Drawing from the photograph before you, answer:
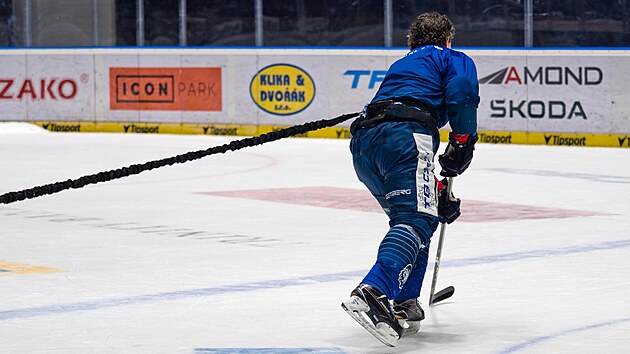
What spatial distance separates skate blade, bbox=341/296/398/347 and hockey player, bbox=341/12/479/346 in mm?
131

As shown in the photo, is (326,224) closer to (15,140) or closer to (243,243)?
(243,243)

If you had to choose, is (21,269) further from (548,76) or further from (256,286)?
(548,76)

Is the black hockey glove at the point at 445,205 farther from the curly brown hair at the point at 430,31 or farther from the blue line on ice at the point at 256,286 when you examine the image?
the blue line on ice at the point at 256,286

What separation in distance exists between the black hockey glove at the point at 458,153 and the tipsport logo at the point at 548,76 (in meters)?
11.1

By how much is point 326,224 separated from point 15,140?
983 centimetres

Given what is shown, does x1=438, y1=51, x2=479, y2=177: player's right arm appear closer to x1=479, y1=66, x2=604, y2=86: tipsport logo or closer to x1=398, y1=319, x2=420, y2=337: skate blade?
x1=398, y1=319, x2=420, y2=337: skate blade

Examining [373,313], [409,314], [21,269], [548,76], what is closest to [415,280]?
[409,314]

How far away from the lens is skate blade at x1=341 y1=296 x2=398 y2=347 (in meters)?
5.15

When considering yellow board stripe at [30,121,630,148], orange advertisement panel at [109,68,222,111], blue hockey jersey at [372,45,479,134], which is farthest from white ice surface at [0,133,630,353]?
orange advertisement panel at [109,68,222,111]

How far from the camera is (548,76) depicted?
1686cm

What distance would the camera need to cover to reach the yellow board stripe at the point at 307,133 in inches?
653

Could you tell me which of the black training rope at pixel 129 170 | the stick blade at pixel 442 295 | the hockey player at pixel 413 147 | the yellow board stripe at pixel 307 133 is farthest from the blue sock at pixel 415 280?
the yellow board stripe at pixel 307 133

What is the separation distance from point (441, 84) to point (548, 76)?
446 inches

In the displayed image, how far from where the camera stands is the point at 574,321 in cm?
595
